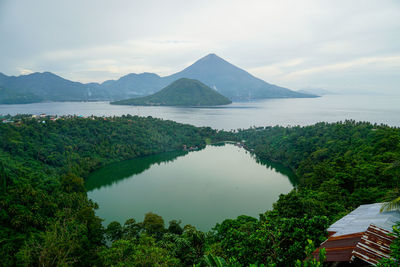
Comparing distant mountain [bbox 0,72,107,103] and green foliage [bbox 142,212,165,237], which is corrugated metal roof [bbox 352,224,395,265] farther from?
distant mountain [bbox 0,72,107,103]

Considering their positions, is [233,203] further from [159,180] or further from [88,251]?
[88,251]

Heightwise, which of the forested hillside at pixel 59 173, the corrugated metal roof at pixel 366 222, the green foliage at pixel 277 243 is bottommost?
the forested hillside at pixel 59 173

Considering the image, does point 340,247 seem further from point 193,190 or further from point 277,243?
point 193,190

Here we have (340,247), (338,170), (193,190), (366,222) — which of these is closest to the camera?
(340,247)

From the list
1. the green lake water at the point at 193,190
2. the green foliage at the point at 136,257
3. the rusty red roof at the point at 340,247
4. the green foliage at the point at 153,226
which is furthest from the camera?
the green lake water at the point at 193,190

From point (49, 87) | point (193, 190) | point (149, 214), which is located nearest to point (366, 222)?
point (149, 214)

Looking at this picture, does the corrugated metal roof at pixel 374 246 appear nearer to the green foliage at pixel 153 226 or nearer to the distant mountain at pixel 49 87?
the green foliage at pixel 153 226

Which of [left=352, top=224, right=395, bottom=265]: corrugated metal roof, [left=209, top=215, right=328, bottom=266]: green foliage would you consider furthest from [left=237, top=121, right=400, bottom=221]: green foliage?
[left=352, top=224, right=395, bottom=265]: corrugated metal roof

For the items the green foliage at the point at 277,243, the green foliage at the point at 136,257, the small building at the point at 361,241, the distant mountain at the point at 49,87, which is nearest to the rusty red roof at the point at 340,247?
the small building at the point at 361,241
